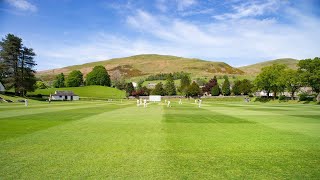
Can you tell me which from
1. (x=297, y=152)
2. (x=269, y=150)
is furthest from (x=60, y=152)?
(x=297, y=152)

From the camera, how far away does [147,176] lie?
7.43 meters

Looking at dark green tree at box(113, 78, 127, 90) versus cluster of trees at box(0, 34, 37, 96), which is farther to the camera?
dark green tree at box(113, 78, 127, 90)

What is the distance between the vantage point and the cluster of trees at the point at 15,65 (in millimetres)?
84438

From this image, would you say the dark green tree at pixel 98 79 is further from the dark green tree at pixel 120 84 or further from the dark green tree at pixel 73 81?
the dark green tree at pixel 120 84

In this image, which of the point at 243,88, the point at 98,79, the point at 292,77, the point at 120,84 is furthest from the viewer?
the point at 120,84

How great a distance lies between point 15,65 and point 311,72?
8620cm

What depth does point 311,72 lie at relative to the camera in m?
78.9

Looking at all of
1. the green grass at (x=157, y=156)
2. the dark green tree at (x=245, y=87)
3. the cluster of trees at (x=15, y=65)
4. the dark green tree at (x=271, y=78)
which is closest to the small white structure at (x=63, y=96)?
the cluster of trees at (x=15, y=65)

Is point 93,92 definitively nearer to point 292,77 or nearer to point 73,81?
point 73,81

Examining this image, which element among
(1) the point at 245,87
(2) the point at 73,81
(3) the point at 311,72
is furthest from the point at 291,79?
(2) the point at 73,81

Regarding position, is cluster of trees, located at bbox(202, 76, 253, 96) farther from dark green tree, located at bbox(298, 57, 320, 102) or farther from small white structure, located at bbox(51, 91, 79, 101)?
small white structure, located at bbox(51, 91, 79, 101)

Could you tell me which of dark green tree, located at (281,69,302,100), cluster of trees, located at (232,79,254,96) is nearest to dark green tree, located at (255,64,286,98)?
dark green tree, located at (281,69,302,100)

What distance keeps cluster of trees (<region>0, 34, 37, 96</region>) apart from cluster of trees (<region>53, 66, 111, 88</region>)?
7952 centimetres

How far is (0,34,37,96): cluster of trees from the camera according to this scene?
84.4 meters
